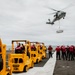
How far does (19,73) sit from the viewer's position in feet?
58.0

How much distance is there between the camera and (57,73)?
17188mm

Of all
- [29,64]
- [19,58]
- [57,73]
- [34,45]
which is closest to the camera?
[57,73]

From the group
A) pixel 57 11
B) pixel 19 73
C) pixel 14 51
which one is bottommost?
pixel 19 73

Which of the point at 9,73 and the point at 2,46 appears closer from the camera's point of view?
the point at 2,46

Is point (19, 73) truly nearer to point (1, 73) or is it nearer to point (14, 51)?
point (14, 51)

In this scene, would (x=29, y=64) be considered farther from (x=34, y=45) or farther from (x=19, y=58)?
(x=34, y=45)

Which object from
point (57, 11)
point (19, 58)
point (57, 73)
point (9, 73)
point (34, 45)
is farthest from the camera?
point (57, 11)

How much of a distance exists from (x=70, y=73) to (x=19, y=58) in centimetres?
355

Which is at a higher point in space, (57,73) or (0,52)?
(0,52)

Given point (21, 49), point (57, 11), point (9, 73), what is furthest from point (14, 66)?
point (57, 11)

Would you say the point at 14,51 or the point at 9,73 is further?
the point at 14,51

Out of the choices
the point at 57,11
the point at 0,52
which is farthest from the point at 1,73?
the point at 57,11

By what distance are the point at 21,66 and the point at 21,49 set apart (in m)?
1.66

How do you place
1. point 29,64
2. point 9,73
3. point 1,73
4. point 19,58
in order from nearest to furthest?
point 1,73, point 9,73, point 19,58, point 29,64
